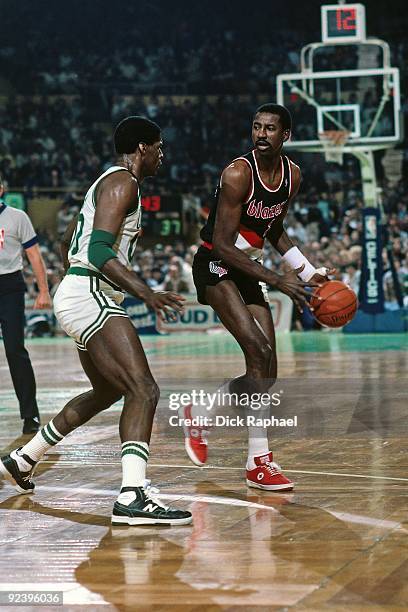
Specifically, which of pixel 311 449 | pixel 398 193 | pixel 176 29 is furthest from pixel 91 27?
pixel 311 449

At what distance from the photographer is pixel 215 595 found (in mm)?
4137

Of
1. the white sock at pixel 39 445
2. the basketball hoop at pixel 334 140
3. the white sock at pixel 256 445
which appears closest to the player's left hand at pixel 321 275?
the white sock at pixel 256 445

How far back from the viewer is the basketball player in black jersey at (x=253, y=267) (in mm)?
6566

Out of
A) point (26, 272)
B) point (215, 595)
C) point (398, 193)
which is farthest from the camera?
point (398, 193)

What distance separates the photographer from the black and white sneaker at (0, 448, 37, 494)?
639cm

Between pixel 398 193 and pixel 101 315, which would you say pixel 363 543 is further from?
pixel 398 193

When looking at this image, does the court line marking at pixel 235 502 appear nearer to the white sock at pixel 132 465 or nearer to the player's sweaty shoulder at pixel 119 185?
the white sock at pixel 132 465

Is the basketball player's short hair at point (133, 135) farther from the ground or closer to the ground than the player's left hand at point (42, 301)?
farther from the ground

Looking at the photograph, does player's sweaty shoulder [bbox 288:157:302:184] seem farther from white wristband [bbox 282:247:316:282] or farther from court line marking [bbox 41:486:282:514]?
court line marking [bbox 41:486:282:514]

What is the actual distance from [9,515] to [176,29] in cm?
3519

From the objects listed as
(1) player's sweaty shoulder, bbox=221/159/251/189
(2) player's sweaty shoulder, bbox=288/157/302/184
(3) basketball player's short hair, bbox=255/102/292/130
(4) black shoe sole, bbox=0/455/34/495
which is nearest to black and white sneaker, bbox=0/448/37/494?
(4) black shoe sole, bbox=0/455/34/495

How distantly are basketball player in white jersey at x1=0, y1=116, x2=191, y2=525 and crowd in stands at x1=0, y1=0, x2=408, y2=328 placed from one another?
2344 centimetres

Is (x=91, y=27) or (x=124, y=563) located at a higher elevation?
(x=91, y=27)

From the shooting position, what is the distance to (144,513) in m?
5.43
